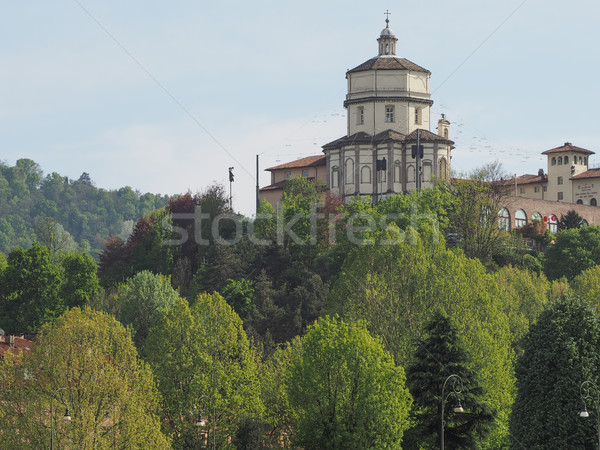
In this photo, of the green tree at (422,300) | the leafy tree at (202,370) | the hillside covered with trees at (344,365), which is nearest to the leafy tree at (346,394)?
the hillside covered with trees at (344,365)

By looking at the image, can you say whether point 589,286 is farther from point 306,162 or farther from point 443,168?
point 306,162

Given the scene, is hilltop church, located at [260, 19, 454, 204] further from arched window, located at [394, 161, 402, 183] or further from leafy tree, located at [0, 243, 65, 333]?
leafy tree, located at [0, 243, 65, 333]

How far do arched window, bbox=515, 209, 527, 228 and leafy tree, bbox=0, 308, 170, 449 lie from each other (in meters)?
73.5

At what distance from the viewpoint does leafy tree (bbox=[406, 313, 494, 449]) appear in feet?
193

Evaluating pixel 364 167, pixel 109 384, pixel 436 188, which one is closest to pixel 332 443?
pixel 109 384

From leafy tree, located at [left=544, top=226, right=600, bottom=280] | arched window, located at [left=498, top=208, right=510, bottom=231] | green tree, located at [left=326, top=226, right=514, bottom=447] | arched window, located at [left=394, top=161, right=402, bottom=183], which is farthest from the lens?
arched window, located at [left=498, top=208, right=510, bottom=231]

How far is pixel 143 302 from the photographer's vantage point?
94562mm

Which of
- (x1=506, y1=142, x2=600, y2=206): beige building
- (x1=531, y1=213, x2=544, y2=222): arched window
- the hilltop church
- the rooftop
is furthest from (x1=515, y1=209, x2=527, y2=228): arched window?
(x1=506, y1=142, x2=600, y2=206): beige building

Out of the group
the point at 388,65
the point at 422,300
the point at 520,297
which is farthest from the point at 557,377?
the point at 388,65

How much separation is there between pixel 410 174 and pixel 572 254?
18.9m

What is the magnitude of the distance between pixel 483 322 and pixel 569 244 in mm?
43654

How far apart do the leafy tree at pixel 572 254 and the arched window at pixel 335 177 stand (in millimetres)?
22743

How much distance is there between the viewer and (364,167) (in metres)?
122

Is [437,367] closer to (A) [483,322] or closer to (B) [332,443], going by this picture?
(B) [332,443]
